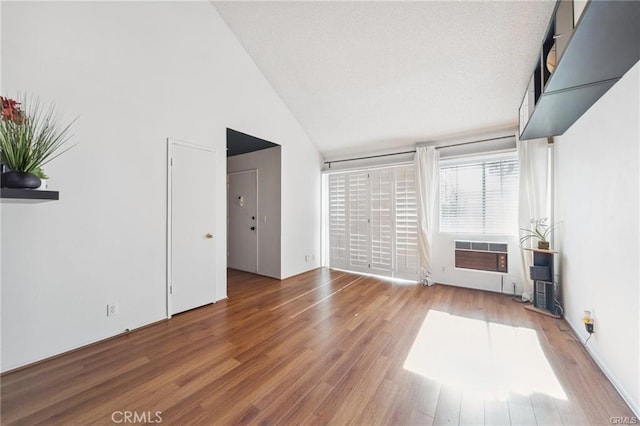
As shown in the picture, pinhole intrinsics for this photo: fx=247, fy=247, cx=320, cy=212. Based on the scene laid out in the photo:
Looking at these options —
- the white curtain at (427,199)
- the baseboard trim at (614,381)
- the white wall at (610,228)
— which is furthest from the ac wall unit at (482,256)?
the baseboard trim at (614,381)

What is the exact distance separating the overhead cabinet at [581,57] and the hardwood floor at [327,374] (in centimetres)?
215

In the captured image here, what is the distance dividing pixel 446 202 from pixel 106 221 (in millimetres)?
4595

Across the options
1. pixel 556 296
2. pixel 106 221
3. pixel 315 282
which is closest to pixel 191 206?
pixel 106 221

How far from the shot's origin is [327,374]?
188 centimetres

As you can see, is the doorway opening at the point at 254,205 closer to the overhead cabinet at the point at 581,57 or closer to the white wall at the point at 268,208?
the white wall at the point at 268,208

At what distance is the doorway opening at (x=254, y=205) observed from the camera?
14.7ft

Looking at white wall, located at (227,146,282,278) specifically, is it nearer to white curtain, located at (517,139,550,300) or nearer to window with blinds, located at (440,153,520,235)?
window with blinds, located at (440,153,520,235)

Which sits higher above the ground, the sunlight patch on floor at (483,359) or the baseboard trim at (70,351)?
the sunlight patch on floor at (483,359)

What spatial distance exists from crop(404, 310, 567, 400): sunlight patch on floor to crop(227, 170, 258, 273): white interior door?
11.2 ft

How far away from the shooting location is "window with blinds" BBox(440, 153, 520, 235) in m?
3.69

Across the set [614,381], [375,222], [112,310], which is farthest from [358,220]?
[112,310]

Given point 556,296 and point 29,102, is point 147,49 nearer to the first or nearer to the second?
point 29,102

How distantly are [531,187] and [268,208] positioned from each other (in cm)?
405

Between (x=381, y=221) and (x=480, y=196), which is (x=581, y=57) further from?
(x=381, y=221)
